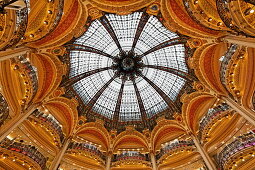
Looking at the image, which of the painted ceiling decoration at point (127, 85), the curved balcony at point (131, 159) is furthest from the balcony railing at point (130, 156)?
the painted ceiling decoration at point (127, 85)

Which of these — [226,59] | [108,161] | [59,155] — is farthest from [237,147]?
[59,155]

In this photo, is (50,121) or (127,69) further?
(127,69)

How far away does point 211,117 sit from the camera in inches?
797

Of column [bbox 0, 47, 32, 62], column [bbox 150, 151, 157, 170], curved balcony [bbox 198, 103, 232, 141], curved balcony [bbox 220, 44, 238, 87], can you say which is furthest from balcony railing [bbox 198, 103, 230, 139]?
column [bbox 0, 47, 32, 62]

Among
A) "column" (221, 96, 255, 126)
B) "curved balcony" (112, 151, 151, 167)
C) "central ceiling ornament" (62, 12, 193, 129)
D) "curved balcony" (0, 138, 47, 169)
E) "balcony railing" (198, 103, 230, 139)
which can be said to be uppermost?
"central ceiling ornament" (62, 12, 193, 129)

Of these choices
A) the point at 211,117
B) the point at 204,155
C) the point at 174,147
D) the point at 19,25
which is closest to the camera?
the point at 19,25

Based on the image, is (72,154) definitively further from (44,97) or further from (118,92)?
(118,92)

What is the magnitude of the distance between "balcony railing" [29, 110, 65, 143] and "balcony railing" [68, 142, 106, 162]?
170cm

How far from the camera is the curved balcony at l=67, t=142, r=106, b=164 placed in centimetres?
2237

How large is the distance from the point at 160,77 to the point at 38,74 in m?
16.2

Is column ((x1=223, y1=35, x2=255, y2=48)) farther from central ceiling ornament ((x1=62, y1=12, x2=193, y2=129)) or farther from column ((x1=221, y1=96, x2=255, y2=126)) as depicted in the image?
central ceiling ornament ((x1=62, y1=12, x2=193, y2=129))

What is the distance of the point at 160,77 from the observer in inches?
1052

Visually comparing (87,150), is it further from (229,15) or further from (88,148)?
(229,15)

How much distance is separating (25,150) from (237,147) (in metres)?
20.2
